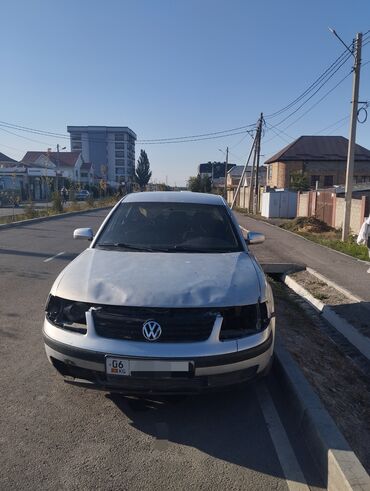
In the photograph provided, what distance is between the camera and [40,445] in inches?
116

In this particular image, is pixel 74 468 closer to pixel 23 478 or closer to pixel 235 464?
pixel 23 478

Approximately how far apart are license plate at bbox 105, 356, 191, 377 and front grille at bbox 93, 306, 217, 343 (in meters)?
0.16

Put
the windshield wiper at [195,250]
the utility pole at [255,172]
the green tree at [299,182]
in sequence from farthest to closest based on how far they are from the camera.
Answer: the green tree at [299,182] < the utility pole at [255,172] < the windshield wiper at [195,250]

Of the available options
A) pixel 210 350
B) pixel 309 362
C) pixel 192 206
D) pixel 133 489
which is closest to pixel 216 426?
pixel 210 350

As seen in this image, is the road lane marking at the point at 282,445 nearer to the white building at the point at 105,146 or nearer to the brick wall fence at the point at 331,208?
the brick wall fence at the point at 331,208

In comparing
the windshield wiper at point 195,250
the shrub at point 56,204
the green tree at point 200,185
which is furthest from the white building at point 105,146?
the windshield wiper at point 195,250

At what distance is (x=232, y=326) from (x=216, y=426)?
0.75m

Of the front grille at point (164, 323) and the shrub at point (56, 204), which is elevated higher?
the front grille at point (164, 323)

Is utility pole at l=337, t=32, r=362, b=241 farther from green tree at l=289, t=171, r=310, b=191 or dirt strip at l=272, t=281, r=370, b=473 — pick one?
green tree at l=289, t=171, r=310, b=191

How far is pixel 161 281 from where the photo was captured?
11.0 ft

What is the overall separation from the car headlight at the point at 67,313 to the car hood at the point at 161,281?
2.6 inches

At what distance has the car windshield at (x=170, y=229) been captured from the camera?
14.9ft

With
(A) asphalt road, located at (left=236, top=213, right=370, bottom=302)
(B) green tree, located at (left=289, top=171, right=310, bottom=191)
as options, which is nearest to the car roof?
(A) asphalt road, located at (left=236, top=213, right=370, bottom=302)

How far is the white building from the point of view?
467 ft
